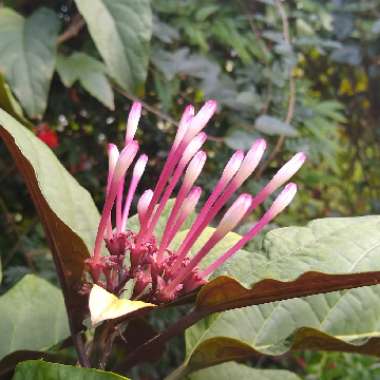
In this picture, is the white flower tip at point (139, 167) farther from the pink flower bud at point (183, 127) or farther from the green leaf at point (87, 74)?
the green leaf at point (87, 74)

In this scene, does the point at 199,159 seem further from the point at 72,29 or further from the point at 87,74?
the point at 72,29

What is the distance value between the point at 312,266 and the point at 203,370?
0.58ft

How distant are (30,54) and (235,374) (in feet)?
2.25

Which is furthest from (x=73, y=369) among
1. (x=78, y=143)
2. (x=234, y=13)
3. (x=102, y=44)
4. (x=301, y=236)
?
(x=234, y=13)

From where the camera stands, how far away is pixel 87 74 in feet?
4.09

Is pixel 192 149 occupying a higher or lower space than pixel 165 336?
higher

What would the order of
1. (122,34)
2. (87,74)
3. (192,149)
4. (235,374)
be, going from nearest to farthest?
(192,149), (235,374), (122,34), (87,74)

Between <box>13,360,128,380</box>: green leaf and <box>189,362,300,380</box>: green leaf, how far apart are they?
0.22 m

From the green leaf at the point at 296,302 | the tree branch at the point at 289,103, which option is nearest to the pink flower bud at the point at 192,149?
the green leaf at the point at 296,302

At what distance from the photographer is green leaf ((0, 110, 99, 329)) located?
1.88 ft

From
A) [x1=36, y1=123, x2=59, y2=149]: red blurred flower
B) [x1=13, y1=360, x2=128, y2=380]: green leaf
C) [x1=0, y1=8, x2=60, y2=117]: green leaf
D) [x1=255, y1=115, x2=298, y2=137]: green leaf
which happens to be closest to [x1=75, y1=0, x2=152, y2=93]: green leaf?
[x1=0, y1=8, x2=60, y2=117]: green leaf

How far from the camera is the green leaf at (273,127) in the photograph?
140cm

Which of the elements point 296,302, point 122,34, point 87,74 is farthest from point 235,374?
point 87,74

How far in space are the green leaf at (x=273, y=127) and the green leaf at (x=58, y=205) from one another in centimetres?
73
